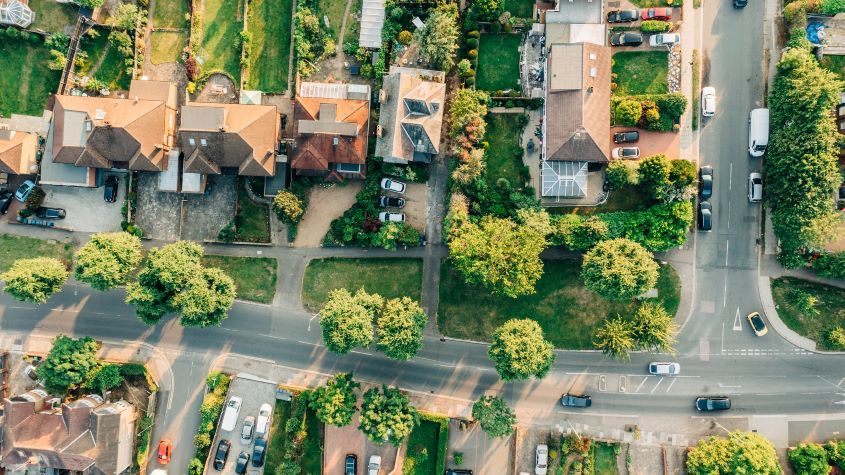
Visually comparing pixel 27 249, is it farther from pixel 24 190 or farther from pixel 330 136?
pixel 330 136

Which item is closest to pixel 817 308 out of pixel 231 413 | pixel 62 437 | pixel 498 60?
pixel 498 60

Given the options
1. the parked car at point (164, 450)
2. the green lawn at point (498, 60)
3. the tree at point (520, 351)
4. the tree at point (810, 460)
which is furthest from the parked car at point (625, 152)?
the parked car at point (164, 450)

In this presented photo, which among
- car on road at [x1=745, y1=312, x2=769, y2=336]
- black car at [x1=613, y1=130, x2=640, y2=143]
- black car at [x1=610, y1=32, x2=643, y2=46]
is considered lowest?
car on road at [x1=745, y1=312, x2=769, y2=336]

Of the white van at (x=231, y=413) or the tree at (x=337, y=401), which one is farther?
the white van at (x=231, y=413)

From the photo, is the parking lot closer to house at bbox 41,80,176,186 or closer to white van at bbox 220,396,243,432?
white van at bbox 220,396,243,432

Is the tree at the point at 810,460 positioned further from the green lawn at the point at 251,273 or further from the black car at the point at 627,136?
the green lawn at the point at 251,273

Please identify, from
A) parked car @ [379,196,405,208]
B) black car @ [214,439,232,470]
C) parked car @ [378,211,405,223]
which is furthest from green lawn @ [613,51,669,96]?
black car @ [214,439,232,470]

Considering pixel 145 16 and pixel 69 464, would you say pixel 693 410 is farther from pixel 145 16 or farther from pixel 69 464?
pixel 145 16
